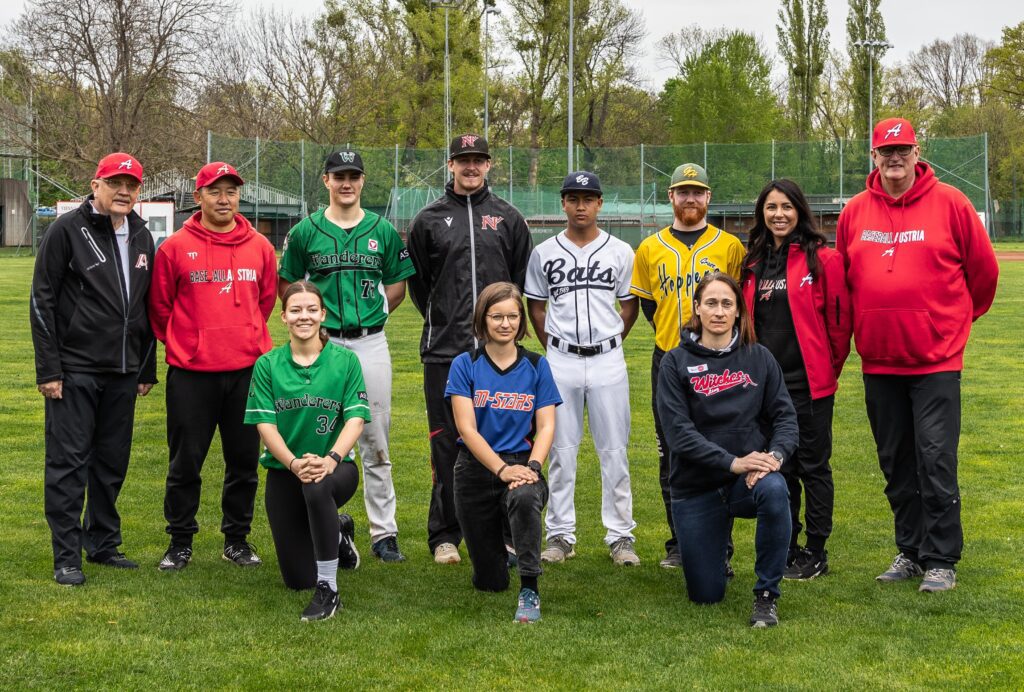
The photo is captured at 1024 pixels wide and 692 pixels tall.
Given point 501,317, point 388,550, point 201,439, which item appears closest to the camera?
point 501,317

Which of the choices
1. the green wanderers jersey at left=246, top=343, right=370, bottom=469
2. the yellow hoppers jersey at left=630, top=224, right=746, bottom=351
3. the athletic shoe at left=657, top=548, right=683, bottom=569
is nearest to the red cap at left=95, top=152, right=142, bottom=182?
the green wanderers jersey at left=246, top=343, right=370, bottom=469

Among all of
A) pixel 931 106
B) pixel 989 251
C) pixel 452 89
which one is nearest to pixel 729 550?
pixel 989 251

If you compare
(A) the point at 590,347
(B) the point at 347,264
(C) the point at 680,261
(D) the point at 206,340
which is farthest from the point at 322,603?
(C) the point at 680,261

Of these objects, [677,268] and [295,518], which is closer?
[295,518]

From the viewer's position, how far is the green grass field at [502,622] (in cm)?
408

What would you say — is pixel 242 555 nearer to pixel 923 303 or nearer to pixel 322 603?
pixel 322 603

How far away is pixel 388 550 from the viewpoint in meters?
5.90

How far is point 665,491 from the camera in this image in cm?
575

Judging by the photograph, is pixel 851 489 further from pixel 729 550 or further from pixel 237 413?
pixel 237 413

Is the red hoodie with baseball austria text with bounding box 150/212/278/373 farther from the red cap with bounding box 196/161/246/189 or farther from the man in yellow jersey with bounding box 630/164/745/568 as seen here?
the man in yellow jersey with bounding box 630/164/745/568

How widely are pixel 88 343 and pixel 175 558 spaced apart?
1131 mm

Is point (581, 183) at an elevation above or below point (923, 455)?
above

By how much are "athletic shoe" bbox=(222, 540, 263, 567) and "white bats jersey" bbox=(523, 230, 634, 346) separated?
188 cm

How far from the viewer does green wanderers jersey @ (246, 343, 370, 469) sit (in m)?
5.19
